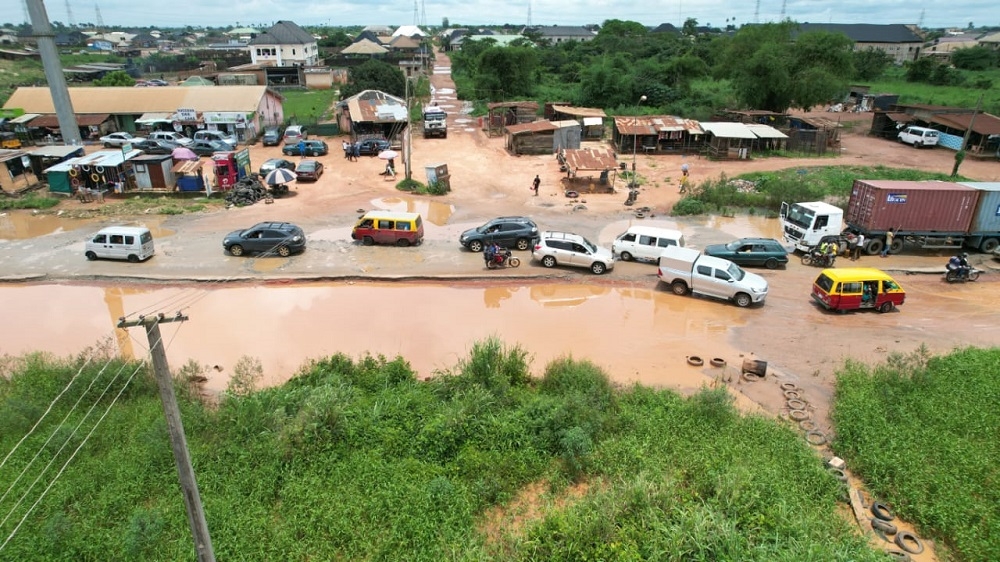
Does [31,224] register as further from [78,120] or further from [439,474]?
[439,474]

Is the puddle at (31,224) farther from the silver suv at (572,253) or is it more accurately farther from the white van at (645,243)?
the white van at (645,243)

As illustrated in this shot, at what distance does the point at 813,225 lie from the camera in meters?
23.2

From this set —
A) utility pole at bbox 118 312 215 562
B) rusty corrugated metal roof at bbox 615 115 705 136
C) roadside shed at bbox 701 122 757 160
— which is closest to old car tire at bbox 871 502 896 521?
utility pole at bbox 118 312 215 562

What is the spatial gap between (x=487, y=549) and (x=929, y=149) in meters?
49.3

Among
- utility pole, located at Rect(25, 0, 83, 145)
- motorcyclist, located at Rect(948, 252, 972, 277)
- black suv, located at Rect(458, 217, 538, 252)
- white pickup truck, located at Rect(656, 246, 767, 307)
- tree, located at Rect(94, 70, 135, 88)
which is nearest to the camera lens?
white pickup truck, located at Rect(656, 246, 767, 307)

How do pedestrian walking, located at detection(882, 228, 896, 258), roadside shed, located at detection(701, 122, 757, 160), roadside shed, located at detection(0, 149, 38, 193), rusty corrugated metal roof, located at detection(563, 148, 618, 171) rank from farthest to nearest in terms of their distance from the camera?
roadside shed, located at detection(701, 122, 757, 160), rusty corrugated metal roof, located at detection(563, 148, 618, 171), roadside shed, located at detection(0, 149, 38, 193), pedestrian walking, located at detection(882, 228, 896, 258)

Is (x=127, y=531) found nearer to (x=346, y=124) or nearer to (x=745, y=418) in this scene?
(x=745, y=418)

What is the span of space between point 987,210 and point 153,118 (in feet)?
172

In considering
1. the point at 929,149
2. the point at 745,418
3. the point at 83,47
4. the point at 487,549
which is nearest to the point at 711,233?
the point at 745,418

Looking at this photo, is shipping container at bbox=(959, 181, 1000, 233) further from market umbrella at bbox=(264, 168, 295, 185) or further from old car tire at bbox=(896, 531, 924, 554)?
market umbrella at bbox=(264, 168, 295, 185)

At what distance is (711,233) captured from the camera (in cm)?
2570

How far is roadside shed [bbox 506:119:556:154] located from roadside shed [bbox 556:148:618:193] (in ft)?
25.0

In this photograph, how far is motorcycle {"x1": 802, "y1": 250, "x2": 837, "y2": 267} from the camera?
2253 centimetres

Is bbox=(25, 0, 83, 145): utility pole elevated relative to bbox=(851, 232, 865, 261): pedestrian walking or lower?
elevated
